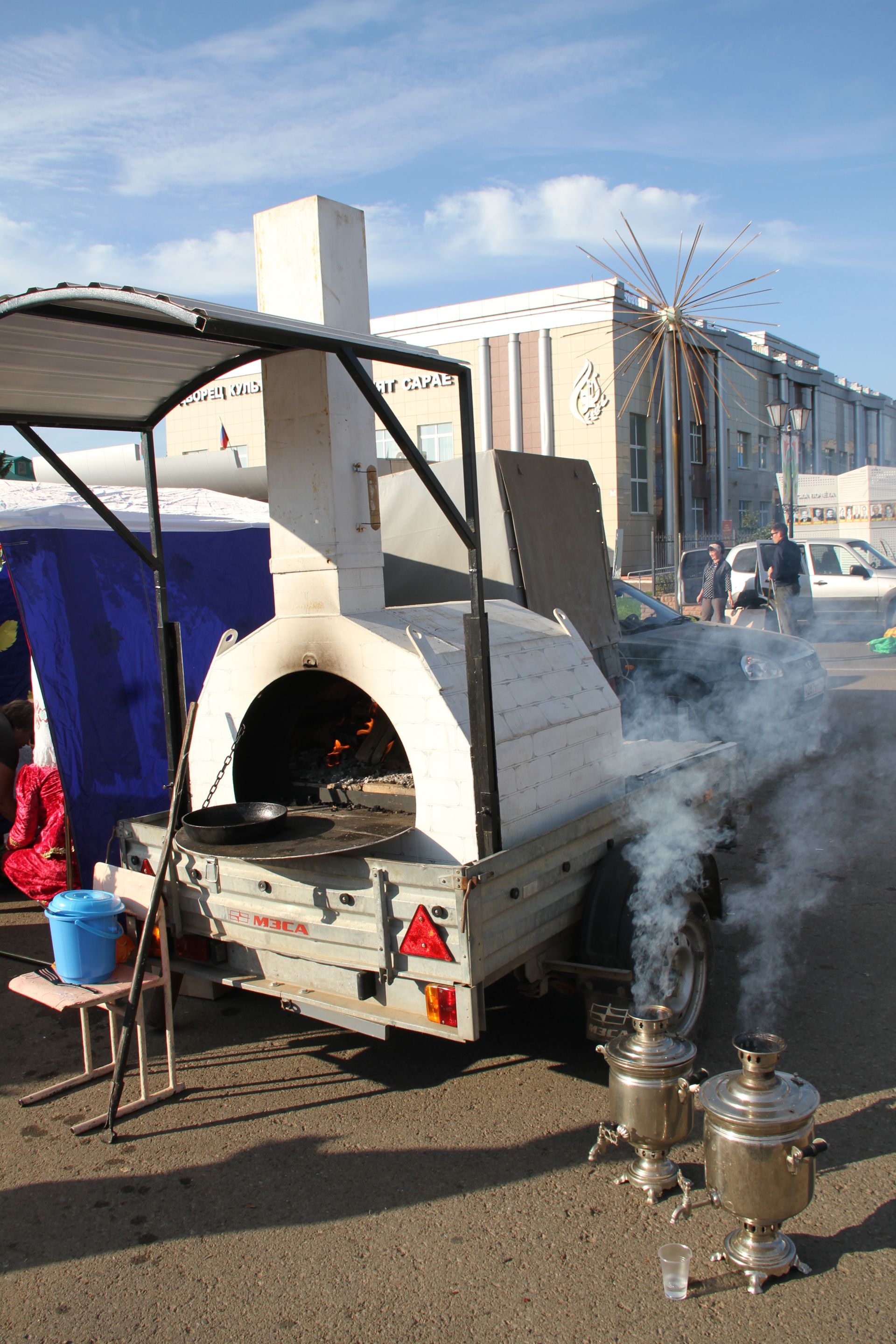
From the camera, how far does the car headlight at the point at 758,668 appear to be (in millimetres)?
9312

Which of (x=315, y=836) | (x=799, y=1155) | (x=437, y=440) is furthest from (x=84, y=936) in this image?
(x=437, y=440)

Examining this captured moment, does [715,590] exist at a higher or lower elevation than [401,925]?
higher

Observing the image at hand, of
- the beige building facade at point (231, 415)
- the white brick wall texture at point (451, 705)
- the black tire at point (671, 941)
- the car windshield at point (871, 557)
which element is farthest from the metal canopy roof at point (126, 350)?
the beige building facade at point (231, 415)

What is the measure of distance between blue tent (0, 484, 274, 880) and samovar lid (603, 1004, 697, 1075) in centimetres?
349

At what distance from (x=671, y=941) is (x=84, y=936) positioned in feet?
7.73

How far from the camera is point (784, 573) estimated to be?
1438cm

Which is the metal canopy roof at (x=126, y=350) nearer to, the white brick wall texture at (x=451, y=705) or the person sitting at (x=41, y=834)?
the white brick wall texture at (x=451, y=705)

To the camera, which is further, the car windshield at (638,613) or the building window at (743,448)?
the building window at (743,448)

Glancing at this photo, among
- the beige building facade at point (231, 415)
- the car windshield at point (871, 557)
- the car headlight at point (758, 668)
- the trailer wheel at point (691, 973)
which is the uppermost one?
the beige building facade at point (231, 415)

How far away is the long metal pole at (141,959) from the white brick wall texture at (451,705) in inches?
16.6

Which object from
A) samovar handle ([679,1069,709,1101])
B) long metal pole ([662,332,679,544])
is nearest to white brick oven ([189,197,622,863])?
samovar handle ([679,1069,709,1101])

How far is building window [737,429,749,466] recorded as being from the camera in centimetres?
3531

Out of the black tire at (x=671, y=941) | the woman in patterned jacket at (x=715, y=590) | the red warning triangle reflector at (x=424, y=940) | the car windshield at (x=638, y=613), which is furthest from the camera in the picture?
the woman in patterned jacket at (x=715, y=590)

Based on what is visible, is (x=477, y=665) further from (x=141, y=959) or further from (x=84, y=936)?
(x=84, y=936)
